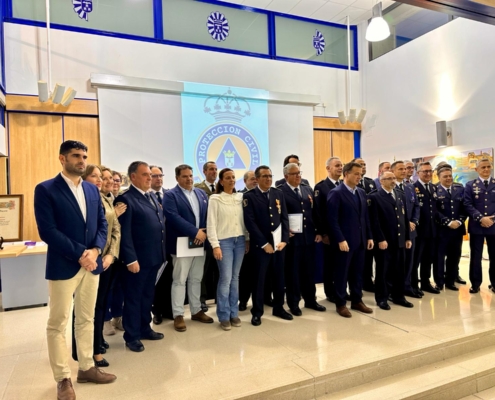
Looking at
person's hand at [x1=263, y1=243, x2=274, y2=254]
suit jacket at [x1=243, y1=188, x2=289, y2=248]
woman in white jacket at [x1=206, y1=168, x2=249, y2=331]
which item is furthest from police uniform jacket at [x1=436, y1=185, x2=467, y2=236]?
woman in white jacket at [x1=206, y1=168, x2=249, y2=331]

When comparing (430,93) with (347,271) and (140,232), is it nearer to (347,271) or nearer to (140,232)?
(347,271)

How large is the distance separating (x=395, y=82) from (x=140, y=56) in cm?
539

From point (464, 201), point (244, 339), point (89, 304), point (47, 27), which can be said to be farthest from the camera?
point (47, 27)

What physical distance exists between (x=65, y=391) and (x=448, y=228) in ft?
13.7

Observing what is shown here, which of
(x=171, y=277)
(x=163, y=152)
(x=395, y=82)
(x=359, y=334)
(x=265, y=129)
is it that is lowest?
(x=359, y=334)

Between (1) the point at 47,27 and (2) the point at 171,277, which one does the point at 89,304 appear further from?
(1) the point at 47,27

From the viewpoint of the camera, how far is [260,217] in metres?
3.31

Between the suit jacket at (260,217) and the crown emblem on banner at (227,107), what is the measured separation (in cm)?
409

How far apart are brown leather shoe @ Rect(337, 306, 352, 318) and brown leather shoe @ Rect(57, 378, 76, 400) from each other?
7.96ft

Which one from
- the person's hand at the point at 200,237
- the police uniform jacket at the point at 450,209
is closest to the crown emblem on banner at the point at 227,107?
the police uniform jacket at the point at 450,209

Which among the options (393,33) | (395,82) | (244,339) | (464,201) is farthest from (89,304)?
(393,33)

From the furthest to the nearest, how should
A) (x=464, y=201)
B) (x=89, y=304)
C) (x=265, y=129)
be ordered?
(x=265, y=129) < (x=464, y=201) < (x=89, y=304)

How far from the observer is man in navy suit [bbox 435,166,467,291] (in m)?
4.29

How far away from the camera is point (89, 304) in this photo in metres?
2.32
